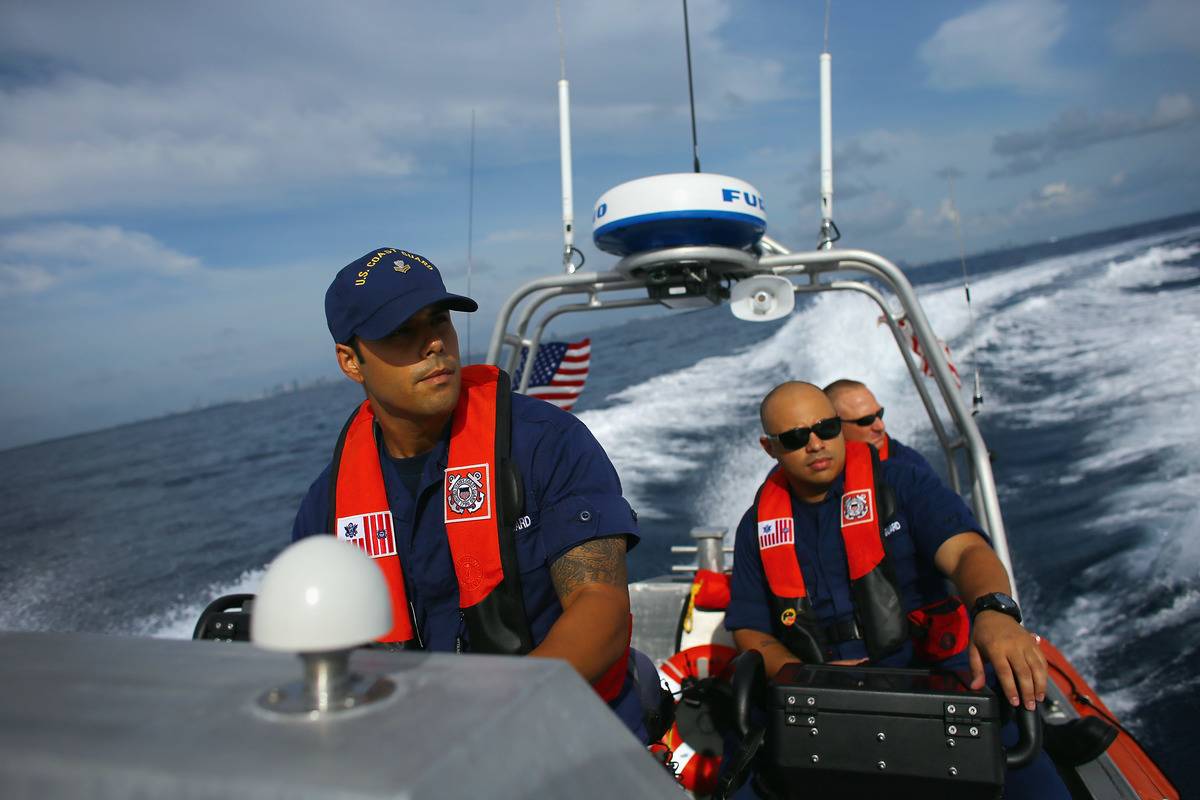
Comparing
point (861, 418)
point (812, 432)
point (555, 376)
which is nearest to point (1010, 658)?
point (812, 432)

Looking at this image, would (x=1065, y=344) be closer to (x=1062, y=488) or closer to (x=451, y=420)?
(x=1062, y=488)

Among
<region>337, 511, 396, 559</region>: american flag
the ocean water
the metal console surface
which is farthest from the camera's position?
the ocean water

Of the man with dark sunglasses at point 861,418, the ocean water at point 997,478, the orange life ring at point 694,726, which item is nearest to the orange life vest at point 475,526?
the orange life ring at point 694,726

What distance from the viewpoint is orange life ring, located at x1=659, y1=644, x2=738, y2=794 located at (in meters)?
2.49

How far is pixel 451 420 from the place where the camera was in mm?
1665

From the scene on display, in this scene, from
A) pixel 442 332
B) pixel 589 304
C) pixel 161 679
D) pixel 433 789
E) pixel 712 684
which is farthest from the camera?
pixel 589 304

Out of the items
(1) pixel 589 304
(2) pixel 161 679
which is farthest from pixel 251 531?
(2) pixel 161 679

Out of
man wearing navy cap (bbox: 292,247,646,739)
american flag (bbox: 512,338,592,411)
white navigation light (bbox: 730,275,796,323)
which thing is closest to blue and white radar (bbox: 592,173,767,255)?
white navigation light (bbox: 730,275,796,323)

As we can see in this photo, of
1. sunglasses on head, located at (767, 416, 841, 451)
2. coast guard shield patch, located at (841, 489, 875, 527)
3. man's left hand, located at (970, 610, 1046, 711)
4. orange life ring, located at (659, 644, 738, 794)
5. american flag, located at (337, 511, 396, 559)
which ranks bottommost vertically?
orange life ring, located at (659, 644, 738, 794)

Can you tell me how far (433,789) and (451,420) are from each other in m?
1.21

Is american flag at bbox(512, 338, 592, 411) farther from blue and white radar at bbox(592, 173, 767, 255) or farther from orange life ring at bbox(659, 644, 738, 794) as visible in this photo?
orange life ring at bbox(659, 644, 738, 794)

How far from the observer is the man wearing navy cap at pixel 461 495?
152 cm

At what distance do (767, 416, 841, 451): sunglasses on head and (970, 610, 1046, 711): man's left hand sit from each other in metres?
0.75

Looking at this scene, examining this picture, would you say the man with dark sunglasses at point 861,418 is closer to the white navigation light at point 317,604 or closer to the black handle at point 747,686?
the black handle at point 747,686
